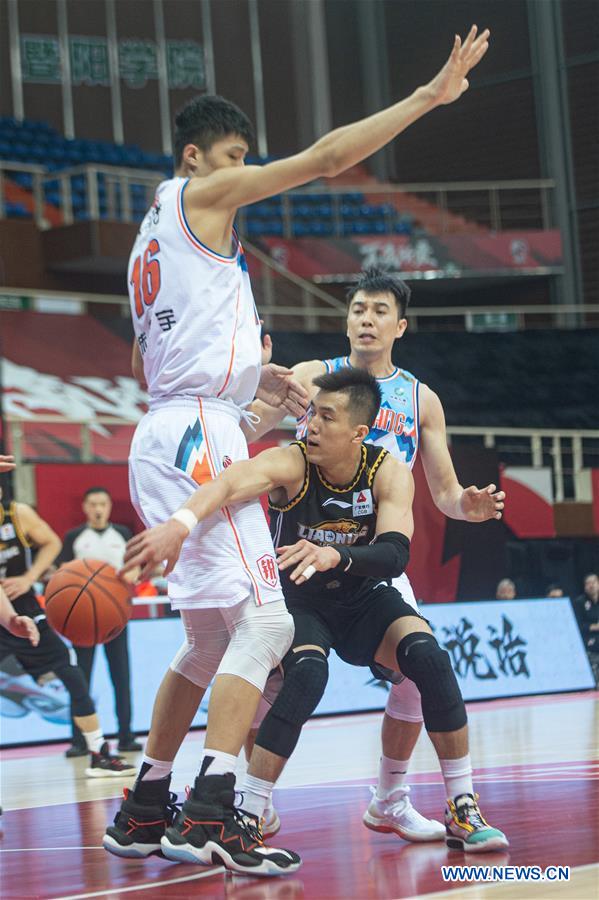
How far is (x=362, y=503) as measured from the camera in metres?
4.32

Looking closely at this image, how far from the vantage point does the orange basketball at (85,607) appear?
561 centimetres

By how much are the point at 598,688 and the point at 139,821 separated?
28.7ft

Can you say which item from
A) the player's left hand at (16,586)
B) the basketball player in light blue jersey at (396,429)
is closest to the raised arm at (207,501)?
the basketball player in light blue jersey at (396,429)

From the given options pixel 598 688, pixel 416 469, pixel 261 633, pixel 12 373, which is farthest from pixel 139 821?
pixel 12 373

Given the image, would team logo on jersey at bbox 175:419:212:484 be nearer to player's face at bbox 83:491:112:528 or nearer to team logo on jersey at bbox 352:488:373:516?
team logo on jersey at bbox 352:488:373:516

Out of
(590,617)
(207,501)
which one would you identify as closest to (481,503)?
(207,501)

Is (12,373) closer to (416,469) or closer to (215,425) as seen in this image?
(416,469)

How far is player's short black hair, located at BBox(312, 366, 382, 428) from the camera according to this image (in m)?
4.28

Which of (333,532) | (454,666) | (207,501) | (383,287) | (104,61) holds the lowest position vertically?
(454,666)

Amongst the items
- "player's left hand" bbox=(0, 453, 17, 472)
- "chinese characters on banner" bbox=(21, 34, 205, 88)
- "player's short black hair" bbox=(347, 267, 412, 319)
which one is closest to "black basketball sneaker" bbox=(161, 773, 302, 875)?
"player's left hand" bbox=(0, 453, 17, 472)

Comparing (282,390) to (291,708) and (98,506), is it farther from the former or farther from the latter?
(98,506)

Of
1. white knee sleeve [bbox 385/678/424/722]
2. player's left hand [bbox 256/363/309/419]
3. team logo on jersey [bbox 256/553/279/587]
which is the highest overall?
player's left hand [bbox 256/363/309/419]

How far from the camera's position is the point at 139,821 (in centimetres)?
403

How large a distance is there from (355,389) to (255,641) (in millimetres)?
1052
